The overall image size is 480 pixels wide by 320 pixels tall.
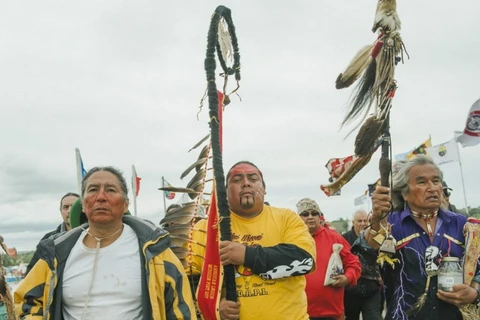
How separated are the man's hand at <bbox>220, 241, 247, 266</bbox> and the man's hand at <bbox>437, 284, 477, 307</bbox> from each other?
129 centimetres

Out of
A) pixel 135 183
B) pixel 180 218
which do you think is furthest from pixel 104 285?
pixel 135 183

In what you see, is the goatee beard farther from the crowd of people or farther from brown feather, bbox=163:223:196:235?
brown feather, bbox=163:223:196:235

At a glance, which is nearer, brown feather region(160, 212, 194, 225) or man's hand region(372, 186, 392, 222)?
man's hand region(372, 186, 392, 222)

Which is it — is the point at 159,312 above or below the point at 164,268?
below

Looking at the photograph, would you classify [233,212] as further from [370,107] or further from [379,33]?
[379,33]

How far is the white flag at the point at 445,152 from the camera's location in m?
12.3

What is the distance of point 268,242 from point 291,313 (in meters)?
0.49

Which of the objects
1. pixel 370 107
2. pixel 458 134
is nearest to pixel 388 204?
pixel 370 107

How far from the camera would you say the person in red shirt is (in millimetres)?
5082

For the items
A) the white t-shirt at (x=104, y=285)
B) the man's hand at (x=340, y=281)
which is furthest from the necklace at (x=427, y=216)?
the white t-shirt at (x=104, y=285)

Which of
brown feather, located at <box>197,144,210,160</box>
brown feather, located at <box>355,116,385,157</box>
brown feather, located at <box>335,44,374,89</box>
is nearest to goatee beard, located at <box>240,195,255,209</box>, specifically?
brown feather, located at <box>197,144,210,160</box>

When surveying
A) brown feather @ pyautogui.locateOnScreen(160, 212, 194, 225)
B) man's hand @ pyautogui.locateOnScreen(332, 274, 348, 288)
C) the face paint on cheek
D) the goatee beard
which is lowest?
man's hand @ pyautogui.locateOnScreen(332, 274, 348, 288)

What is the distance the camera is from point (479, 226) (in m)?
3.37

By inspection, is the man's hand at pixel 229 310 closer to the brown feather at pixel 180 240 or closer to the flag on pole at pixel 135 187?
the brown feather at pixel 180 240
